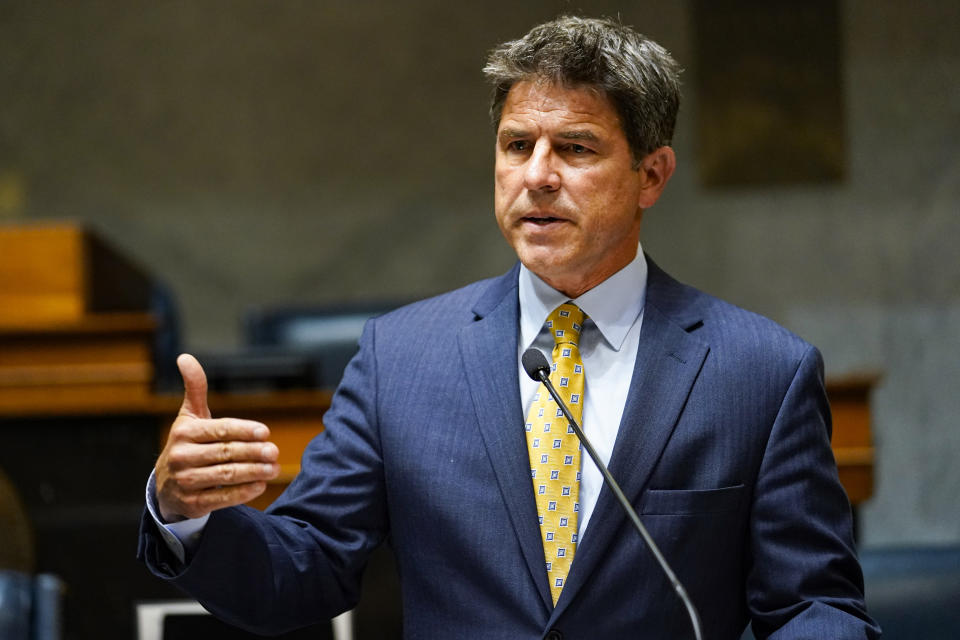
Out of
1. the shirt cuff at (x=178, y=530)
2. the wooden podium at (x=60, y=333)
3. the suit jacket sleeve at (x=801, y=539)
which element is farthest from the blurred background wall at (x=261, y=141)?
the shirt cuff at (x=178, y=530)

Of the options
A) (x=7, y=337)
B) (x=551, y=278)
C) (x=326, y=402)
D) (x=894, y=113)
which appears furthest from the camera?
(x=894, y=113)

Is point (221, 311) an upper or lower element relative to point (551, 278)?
lower

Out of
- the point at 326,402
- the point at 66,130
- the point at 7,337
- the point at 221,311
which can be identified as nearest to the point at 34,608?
the point at 326,402

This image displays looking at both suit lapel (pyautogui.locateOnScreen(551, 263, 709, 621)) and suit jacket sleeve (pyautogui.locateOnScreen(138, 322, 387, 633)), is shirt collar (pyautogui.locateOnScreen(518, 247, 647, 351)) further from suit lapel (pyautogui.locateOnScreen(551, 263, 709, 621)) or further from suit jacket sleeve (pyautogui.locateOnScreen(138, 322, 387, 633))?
suit jacket sleeve (pyautogui.locateOnScreen(138, 322, 387, 633))

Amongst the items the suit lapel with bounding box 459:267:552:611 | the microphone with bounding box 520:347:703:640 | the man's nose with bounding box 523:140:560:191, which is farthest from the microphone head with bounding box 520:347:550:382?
the man's nose with bounding box 523:140:560:191

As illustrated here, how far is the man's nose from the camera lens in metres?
1.54

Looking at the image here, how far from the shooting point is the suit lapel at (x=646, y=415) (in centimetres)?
147

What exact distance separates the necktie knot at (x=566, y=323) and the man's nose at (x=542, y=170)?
20 cm

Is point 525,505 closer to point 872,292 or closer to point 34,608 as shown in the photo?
point 34,608

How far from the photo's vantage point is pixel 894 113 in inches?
208

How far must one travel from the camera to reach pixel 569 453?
1536mm

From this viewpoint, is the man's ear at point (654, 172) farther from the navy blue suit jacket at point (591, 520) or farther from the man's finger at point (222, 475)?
the man's finger at point (222, 475)

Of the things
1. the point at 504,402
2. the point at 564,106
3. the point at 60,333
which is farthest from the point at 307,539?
the point at 60,333

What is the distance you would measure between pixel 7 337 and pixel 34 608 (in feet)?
7.12
